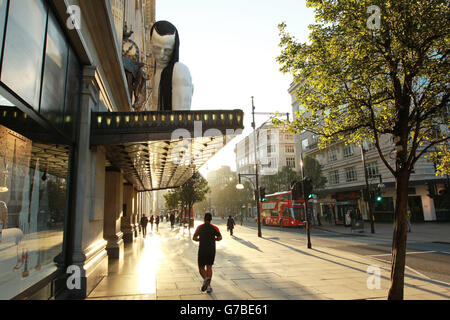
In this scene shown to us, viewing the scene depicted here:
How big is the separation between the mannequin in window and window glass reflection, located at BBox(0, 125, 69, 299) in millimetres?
8638

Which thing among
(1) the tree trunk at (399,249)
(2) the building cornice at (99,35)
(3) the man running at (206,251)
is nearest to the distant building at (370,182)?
(1) the tree trunk at (399,249)

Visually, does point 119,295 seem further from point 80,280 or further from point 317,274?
point 317,274

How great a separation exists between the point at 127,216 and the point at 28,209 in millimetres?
15611

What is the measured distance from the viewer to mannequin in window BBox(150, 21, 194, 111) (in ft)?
47.5

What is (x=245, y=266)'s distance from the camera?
9922mm

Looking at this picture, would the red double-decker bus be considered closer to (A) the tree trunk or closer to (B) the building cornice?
(B) the building cornice

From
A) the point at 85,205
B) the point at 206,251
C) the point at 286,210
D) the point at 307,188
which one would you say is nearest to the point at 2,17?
the point at 85,205

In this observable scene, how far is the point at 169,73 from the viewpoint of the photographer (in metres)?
15.1

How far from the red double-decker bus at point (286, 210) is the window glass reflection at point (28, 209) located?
2384cm

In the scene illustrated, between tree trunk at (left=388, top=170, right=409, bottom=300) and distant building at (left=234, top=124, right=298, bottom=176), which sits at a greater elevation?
distant building at (left=234, top=124, right=298, bottom=176)

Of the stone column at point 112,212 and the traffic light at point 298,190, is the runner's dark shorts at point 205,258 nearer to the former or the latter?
the stone column at point 112,212

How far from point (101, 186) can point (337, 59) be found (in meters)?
7.19

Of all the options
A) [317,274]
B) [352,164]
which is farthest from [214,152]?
[352,164]

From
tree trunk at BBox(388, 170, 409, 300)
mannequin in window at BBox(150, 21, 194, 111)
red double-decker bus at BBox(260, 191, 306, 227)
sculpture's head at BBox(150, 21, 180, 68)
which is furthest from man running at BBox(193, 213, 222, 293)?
red double-decker bus at BBox(260, 191, 306, 227)
